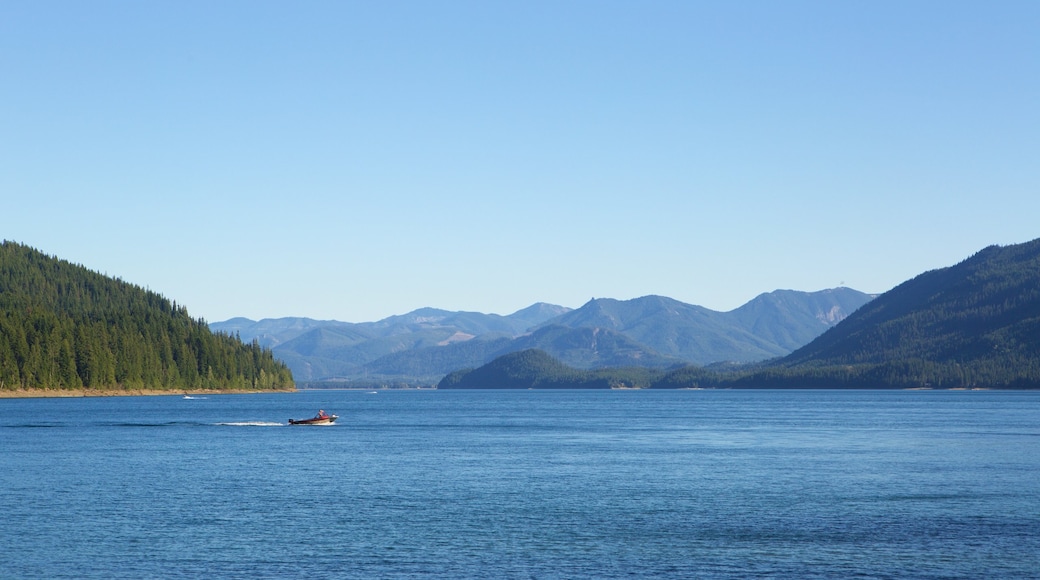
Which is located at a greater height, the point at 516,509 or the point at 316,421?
the point at 316,421

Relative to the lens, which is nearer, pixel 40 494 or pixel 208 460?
pixel 40 494

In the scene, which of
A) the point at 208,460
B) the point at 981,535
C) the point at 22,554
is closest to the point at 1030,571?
the point at 981,535

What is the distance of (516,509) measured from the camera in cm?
7331

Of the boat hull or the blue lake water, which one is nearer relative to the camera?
the blue lake water

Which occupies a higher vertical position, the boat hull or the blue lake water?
the boat hull

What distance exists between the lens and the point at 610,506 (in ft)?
245

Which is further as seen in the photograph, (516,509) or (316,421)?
(316,421)

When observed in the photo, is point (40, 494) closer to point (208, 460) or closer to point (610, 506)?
point (208, 460)

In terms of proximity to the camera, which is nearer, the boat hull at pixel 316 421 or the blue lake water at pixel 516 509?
the blue lake water at pixel 516 509

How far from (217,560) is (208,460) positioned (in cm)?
5477

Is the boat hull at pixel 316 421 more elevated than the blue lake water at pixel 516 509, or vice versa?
the boat hull at pixel 316 421

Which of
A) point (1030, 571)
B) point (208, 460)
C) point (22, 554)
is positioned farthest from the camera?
point (208, 460)

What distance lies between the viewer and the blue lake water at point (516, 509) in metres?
55.1

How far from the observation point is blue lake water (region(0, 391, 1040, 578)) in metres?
55.1
